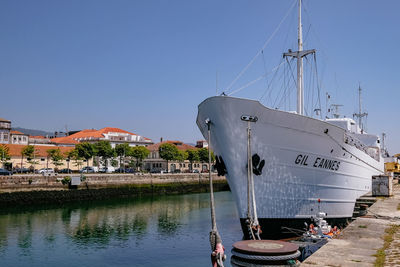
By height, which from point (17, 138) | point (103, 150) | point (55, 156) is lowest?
point (55, 156)

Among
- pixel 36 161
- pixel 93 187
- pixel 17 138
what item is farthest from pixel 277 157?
pixel 17 138

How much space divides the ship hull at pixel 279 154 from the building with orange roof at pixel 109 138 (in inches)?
2968

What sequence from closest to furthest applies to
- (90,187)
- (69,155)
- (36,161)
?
(90,187)
(36,161)
(69,155)

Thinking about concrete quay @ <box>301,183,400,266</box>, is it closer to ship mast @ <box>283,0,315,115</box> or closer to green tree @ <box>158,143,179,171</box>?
ship mast @ <box>283,0,315,115</box>

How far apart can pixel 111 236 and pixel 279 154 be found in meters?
12.0

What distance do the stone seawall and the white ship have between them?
93.0 ft

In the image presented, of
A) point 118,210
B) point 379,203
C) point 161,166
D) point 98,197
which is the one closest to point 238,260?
point 379,203

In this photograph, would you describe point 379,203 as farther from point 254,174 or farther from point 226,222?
point 226,222

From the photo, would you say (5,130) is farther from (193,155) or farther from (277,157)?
(277,157)

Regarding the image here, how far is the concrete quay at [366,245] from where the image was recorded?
7270 mm

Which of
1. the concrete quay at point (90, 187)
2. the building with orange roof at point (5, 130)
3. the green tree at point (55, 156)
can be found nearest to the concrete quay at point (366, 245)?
the concrete quay at point (90, 187)

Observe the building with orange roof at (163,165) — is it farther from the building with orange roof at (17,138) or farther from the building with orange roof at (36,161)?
the building with orange roof at (17,138)

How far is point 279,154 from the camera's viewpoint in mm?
15320

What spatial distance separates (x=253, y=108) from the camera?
1482cm
